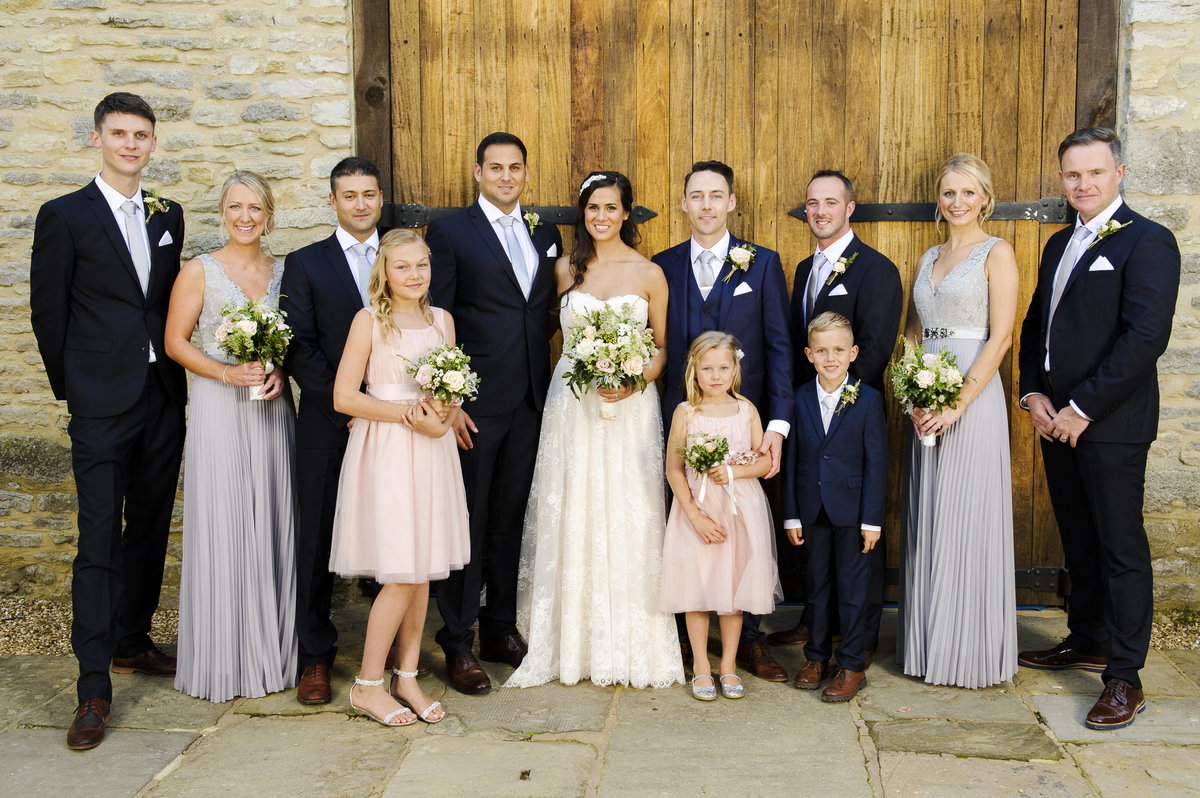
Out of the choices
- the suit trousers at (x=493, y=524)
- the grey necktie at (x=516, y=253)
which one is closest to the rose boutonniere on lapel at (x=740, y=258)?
the grey necktie at (x=516, y=253)

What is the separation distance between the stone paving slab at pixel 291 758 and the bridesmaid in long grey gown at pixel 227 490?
0.87 feet

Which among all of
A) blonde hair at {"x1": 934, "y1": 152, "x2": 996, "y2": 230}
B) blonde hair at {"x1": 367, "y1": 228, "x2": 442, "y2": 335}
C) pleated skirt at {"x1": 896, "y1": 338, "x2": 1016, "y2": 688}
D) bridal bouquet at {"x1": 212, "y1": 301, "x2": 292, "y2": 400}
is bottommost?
pleated skirt at {"x1": 896, "y1": 338, "x2": 1016, "y2": 688}

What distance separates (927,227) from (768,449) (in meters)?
1.70

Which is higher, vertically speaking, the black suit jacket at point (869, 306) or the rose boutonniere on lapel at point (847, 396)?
the black suit jacket at point (869, 306)

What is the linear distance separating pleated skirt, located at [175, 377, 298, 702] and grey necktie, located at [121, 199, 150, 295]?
0.48 m

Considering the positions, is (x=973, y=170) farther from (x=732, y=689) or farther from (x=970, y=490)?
(x=732, y=689)

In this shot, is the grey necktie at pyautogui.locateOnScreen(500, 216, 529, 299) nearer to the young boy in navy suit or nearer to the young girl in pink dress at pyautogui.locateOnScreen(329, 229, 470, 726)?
the young girl in pink dress at pyautogui.locateOnScreen(329, 229, 470, 726)

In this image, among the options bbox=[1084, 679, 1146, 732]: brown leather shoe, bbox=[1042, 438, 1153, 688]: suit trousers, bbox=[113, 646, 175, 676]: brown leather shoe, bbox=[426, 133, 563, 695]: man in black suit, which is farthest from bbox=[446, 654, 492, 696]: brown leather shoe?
bbox=[1042, 438, 1153, 688]: suit trousers

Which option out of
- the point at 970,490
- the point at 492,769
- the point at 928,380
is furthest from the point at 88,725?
the point at 970,490

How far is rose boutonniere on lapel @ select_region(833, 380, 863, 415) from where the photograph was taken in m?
4.04

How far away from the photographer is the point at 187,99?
198 inches

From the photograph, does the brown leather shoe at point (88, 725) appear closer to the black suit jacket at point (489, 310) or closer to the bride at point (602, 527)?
the bride at point (602, 527)

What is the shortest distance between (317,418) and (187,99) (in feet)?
6.94

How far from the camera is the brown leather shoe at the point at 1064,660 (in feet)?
14.1
